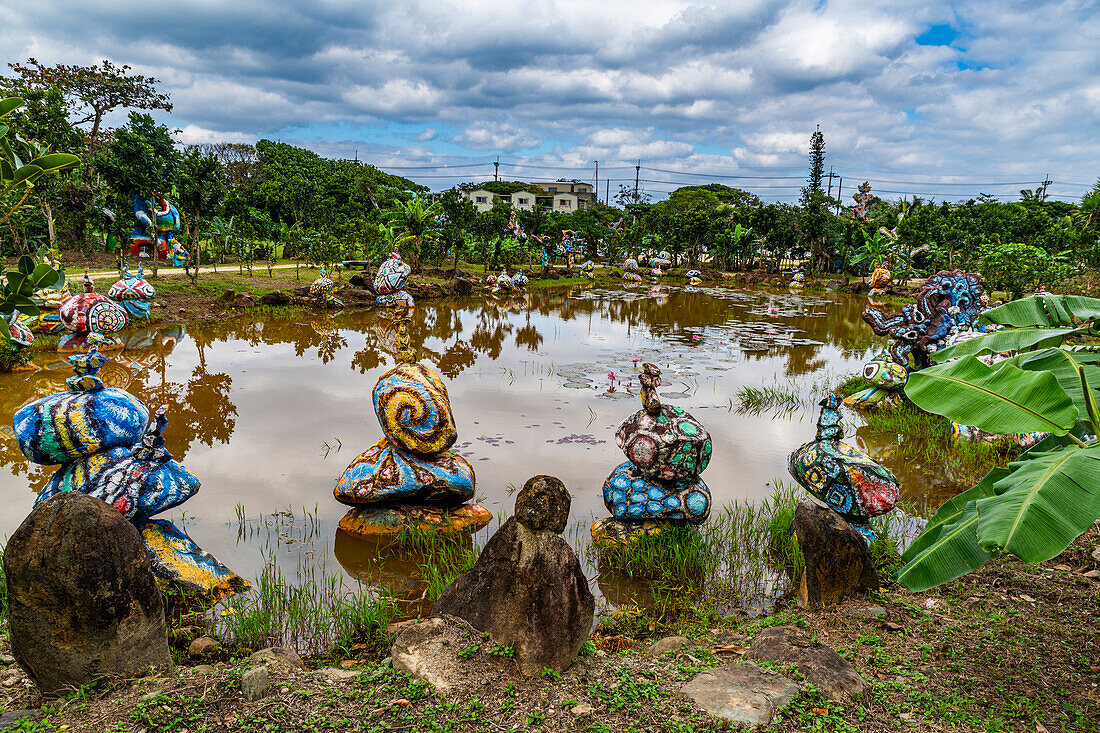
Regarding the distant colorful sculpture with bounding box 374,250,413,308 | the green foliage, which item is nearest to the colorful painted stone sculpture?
the green foliage

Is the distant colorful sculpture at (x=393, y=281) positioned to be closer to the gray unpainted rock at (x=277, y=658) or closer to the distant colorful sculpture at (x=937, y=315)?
the distant colorful sculpture at (x=937, y=315)

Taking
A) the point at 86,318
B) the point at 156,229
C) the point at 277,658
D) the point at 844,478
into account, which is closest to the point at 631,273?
the point at 156,229

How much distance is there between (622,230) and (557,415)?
111 ft

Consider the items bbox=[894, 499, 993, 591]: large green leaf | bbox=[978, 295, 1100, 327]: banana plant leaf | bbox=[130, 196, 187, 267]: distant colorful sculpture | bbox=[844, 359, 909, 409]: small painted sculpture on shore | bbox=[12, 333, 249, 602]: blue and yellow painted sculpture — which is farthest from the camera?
bbox=[130, 196, 187, 267]: distant colorful sculpture

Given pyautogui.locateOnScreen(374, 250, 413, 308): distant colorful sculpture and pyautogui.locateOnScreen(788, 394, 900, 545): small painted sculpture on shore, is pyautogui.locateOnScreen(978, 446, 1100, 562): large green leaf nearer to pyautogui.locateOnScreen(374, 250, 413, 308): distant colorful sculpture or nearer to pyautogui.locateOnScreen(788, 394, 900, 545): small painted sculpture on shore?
pyautogui.locateOnScreen(788, 394, 900, 545): small painted sculpture on shore

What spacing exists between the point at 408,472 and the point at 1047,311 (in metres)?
4.31

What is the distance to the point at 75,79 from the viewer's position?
66.7 feet

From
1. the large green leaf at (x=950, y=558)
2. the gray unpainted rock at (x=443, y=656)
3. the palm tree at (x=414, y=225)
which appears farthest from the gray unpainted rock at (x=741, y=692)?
the palm tree at (x=414, y=225)

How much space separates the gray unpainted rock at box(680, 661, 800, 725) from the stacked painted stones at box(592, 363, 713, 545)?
171 cm

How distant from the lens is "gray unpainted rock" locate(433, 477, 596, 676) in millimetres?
2980

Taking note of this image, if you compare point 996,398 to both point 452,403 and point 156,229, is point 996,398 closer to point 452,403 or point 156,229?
point 452,403

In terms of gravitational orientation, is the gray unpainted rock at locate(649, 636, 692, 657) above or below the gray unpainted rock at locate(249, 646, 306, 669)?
below

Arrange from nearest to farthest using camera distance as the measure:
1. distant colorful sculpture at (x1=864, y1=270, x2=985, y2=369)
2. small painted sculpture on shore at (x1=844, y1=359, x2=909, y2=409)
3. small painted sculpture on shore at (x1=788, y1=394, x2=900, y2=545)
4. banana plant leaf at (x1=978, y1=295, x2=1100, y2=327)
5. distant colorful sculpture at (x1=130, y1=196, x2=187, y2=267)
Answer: banana plant leaf at (x1=978, y1=295, x2=1100, y2=327) → small painted sculpture on shore at (x1=788, y1=394, x2=900, y2=545) → distant colorful sculpture at (x1=864, y1=270, x2=985, y2=369) → small painted sculpture on shore at (x1=844, y1=359, x2=909, y2=409) → distant colorful sculpture at (x1=130, y1=196, x2=187, y2=267)

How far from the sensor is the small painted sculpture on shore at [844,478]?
434 centimetres
